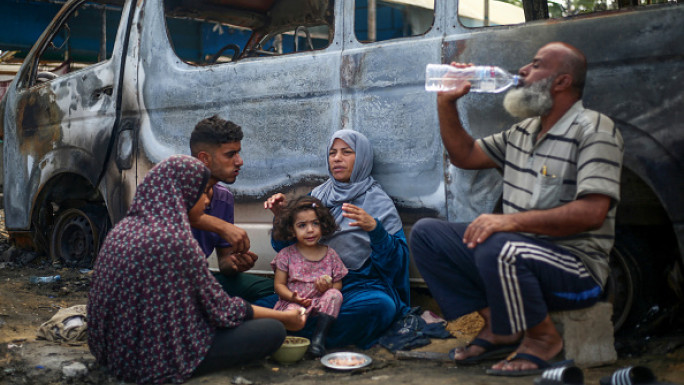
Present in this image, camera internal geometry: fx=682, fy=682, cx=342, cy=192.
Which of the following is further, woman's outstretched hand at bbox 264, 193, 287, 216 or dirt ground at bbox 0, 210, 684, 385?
woman's outstretched hand at bbox 264, 193, 287, 216

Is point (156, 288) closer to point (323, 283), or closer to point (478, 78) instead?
point (323, 283)

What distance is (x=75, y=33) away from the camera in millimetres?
10922

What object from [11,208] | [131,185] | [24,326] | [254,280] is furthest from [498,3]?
[11,208]

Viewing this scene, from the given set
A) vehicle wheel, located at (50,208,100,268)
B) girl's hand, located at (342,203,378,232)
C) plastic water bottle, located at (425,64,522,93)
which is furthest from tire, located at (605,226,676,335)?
vehicle wheel, located at (50,208,100,268)

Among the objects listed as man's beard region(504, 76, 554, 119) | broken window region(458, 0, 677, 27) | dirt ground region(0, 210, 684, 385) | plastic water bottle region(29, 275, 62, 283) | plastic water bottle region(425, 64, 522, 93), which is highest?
broken window region(458, 0, 677, 27)

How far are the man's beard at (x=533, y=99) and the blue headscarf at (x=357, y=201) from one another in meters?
0.93

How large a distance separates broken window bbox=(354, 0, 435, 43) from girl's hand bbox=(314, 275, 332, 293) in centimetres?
126

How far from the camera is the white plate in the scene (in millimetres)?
2986

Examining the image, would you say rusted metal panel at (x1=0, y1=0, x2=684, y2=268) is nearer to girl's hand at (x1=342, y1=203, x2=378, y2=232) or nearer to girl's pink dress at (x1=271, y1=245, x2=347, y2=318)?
girl's hand at (x1=342, y1=203, x2=378, y2=232)

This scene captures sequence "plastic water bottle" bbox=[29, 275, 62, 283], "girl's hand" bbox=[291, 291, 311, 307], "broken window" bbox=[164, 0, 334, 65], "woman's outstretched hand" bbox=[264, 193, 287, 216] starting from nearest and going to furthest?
"girl's hand" bbox=[291, 291, 311, 307] → "woman's outstretched hand" bbox=[264, 193, 287, 216] → "broken window" bbox=[164, 0, 334, 65] → "plastic water bottle" bbox=[29, 275, 62, 283]

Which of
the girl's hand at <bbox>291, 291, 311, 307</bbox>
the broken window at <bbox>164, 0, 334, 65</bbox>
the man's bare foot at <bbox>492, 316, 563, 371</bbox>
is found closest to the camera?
the man's bare foot at <bbox>492, 316, 563, 371</bbox>

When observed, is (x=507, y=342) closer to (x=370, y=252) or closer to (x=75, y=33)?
(x=370, y=252)

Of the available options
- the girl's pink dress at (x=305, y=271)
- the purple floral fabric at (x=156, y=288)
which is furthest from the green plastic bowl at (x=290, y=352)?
the purple floral fabric at (x=156, y=288)

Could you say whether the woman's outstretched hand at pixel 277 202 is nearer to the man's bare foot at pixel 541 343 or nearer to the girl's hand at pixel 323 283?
the girl's hand at pixel 323 283
